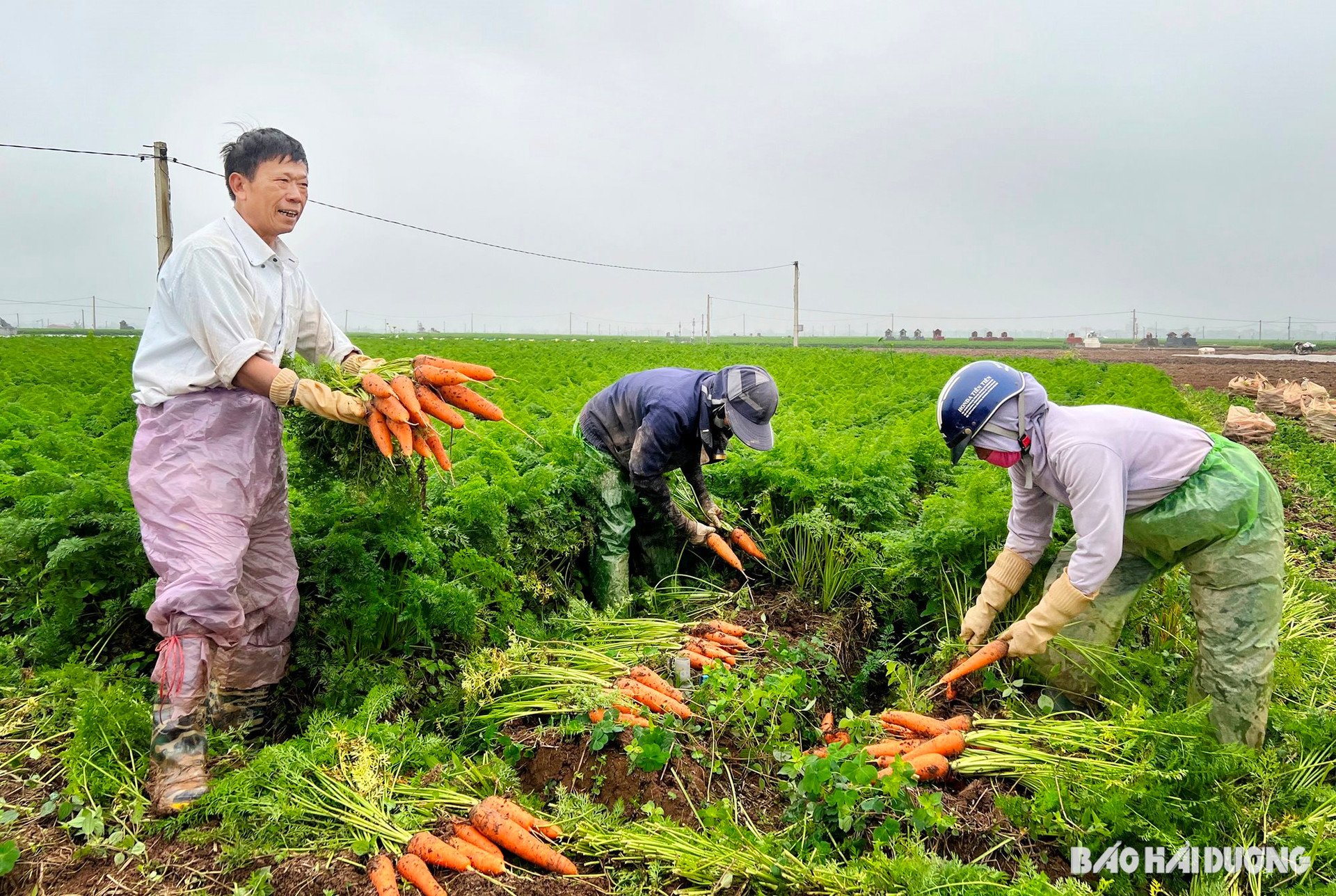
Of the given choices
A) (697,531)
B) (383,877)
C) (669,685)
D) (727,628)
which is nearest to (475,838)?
(383,877)

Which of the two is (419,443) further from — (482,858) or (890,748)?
(890,748)

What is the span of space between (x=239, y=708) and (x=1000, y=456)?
158 inches

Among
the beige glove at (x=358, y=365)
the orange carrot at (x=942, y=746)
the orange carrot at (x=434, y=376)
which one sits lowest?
the orange carrot at (x=942, y=746)

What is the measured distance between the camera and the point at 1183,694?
4219 mm

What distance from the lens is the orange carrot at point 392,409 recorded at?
12.1 ft

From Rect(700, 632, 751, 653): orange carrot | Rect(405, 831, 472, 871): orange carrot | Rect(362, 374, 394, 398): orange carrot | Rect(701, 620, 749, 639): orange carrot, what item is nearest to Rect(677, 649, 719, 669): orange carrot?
Rect(700, 632, 751, 653): orange carrot

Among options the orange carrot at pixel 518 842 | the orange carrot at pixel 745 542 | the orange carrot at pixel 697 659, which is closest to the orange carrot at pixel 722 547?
the orange carrot at pixel 745 542

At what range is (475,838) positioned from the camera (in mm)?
3084

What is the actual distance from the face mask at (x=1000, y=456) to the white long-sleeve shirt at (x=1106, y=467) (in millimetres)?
149

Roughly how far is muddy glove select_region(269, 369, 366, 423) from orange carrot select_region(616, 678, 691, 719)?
1.90 m

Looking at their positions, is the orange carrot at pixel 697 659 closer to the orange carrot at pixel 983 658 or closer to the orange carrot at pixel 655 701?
the orange carrot at pixel 655 701

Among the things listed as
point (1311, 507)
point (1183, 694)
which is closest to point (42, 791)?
point (1183, 694)

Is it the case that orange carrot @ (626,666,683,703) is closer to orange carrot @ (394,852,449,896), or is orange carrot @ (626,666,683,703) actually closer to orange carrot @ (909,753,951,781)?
orange carrot @ (909,753,951,781)

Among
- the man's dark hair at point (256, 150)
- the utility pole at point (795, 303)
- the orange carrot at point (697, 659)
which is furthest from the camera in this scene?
the utility pole at point (795, 303)
